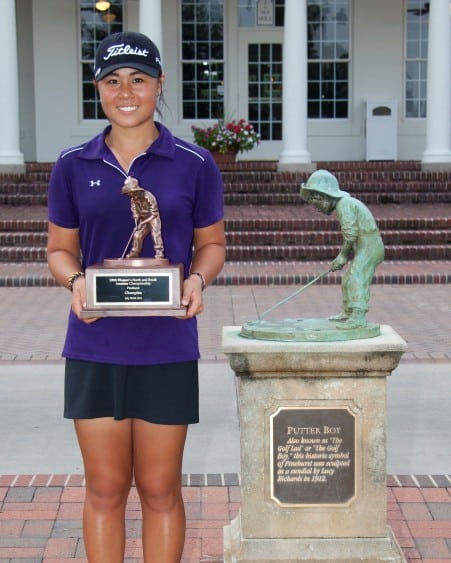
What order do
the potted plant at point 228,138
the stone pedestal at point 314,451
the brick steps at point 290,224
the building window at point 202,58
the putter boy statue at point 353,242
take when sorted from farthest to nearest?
1. the building window at point 202,58
2. the potted plant at point 228,138
3. the brick steps at point 290,224
4. the putter boy statue at point 353,242
5. the stone pedestal at point 314,451

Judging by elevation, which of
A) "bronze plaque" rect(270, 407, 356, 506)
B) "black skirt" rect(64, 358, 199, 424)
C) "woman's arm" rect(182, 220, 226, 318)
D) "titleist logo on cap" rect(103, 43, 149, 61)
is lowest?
"bronze plaque" rect(270, 407, 356, 506)

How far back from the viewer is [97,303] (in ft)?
9.66

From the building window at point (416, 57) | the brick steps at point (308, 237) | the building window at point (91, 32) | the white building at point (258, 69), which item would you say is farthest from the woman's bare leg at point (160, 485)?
the building window at point (416, 57)

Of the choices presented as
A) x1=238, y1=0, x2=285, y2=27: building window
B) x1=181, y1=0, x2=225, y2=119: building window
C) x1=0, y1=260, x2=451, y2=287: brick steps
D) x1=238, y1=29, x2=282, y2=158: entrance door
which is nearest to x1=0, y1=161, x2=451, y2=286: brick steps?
x1=0, y1=260, x2=451, y2=287: brick steps

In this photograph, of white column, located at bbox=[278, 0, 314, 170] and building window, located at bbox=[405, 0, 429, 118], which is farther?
building window, located at bbox=[405, 0, 429, 118]

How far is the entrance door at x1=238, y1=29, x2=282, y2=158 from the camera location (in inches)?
720

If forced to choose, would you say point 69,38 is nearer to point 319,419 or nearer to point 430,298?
point 430,298

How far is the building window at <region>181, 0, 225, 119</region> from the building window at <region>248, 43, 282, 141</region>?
560 mm

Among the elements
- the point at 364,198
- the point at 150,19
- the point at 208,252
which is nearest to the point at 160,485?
the point at 208,252

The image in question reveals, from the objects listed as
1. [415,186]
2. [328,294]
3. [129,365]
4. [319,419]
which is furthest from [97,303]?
[415,186]

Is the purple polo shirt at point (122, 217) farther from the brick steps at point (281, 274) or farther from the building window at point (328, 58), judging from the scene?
the building window at point (328, 58)

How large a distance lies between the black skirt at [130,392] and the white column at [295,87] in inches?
509

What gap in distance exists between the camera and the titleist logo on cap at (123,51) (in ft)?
10.0

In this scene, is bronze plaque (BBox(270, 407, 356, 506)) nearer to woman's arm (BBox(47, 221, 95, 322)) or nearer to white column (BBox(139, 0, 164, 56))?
woman's arm (BBox(47, 221, 95, 322))
